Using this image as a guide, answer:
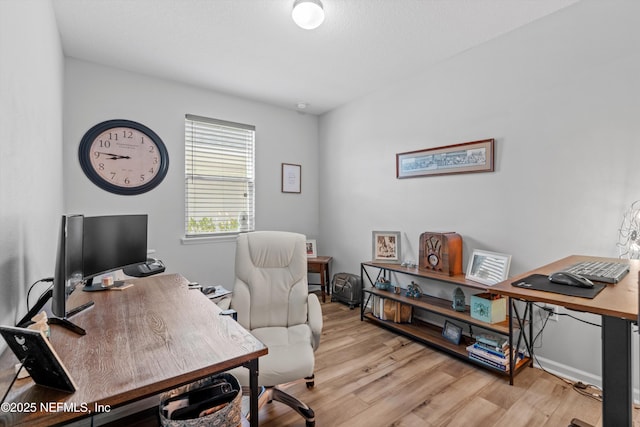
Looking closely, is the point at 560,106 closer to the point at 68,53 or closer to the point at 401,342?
the point at 401,342

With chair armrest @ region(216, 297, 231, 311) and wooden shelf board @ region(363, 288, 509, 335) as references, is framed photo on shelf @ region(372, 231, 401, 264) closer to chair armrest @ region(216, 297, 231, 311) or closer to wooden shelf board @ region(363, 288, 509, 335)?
wooden shelf board @ region(363, 288, 509, 335)

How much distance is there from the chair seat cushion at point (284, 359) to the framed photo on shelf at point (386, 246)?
62.8 inches

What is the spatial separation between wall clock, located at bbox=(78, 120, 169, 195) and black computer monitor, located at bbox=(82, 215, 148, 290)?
1.04 meters

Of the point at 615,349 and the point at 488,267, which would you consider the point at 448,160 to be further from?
the point at 615,349

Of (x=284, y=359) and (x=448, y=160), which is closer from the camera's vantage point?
(x=284, y=359)

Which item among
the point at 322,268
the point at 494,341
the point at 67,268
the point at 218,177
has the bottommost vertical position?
the point at 494,341

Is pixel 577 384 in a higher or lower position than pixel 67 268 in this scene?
lower

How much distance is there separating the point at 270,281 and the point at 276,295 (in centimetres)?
10

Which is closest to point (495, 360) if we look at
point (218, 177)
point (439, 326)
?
point (439, 326)

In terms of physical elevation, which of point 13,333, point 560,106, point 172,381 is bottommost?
point 172,381

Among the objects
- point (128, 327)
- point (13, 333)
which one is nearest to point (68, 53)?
point (128, 327)

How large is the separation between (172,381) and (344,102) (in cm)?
367

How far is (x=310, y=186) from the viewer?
14.1ft

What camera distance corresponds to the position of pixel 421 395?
75.5 inches
